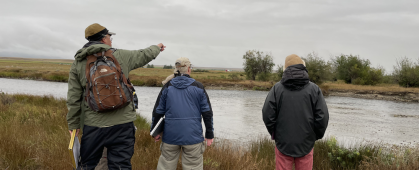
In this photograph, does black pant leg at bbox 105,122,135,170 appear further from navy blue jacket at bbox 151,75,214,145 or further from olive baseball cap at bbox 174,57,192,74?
olive baseball cap at bbox 174,57,192,74

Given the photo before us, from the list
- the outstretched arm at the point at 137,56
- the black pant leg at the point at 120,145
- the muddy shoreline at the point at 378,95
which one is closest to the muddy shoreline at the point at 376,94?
the muddy shoreline at the point at 378,95

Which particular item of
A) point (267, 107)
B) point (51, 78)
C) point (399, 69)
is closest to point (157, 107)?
point (267, 107)

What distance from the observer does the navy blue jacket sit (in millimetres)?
2941

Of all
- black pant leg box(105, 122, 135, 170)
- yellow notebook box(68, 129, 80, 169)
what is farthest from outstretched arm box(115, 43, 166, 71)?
yellow notebook box(68, 129, 80, 169)

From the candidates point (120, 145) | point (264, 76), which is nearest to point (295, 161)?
point (120, 145)

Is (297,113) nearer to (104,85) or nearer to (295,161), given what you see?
(295,161)

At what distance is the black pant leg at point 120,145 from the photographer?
8.61ft

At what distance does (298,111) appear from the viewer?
2.94 metres

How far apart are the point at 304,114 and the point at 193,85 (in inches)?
49.1

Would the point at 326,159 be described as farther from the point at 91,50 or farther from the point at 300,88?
the point at 91,50

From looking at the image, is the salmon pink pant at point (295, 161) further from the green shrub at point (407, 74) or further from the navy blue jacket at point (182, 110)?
the green shrub at point (407, 74)

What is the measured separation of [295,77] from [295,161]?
0.98m

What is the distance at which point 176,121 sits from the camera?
2.95 meters

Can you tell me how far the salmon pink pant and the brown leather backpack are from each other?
1.82 meters
